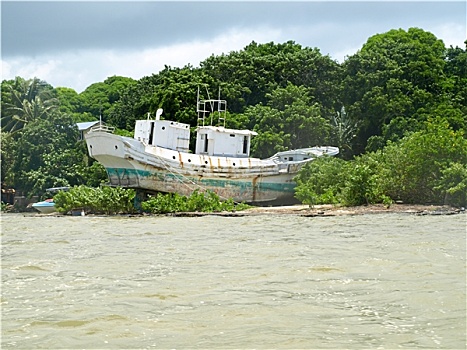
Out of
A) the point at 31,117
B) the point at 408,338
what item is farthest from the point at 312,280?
the point at 31,117

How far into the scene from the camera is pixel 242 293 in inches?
273

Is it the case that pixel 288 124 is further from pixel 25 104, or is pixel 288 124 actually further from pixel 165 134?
pixel 25 104

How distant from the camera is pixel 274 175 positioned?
93.2 ft

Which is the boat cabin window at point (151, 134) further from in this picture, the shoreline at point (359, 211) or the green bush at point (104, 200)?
the shoreline at point (359, 211)

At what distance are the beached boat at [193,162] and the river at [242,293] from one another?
12.4 m

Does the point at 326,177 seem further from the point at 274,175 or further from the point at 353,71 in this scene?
the point at 353,71

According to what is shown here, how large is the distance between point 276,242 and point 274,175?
16.4m

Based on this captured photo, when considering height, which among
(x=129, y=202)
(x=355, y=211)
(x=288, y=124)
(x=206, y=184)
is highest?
(x=288, y=124)

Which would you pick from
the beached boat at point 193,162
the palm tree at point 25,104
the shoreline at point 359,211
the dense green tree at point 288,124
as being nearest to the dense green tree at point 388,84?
the dense green tree at point 288,124

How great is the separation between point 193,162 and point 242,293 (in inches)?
764

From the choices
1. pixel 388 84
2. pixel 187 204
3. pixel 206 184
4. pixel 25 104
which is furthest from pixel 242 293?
pixel 25 104

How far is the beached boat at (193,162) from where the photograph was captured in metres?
25.1

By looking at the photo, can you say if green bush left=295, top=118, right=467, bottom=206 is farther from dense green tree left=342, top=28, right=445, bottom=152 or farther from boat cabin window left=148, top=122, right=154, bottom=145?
dense green tree left=342, top=28, right=445, bottom=152

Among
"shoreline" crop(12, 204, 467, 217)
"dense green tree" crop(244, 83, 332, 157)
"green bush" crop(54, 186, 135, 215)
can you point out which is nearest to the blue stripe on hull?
"green bush" crop(54, 186, 135, 215)
